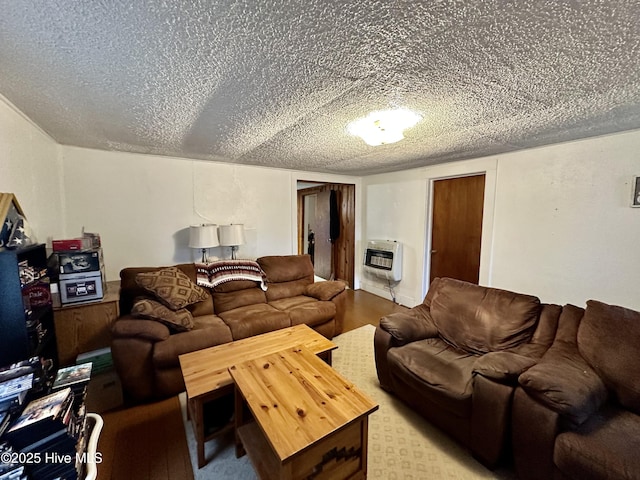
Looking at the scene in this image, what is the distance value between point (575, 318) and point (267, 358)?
6.90 feet

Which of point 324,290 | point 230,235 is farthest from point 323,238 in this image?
point 230,235

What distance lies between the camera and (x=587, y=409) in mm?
1218

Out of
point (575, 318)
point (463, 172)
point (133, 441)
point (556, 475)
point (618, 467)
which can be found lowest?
point (133, 441)

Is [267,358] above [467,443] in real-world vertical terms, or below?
above

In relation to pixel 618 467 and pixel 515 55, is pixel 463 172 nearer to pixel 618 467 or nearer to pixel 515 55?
pixel 515 55

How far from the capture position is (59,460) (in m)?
0.88

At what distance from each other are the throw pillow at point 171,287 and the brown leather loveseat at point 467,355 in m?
1.78

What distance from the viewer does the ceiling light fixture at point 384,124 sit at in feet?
5.96

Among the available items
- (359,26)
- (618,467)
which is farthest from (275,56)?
(618,467)

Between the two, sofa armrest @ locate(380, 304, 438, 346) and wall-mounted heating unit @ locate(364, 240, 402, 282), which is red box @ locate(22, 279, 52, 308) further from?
wall-mounted heating unit @ locate(364, 240, 402, 282)

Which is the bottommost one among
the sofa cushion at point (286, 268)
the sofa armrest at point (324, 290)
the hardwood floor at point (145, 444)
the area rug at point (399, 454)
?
the area rug at point (399, 454)

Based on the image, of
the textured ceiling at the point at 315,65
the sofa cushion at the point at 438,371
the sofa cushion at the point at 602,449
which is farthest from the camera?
the sofa cushion at the point at 438,371

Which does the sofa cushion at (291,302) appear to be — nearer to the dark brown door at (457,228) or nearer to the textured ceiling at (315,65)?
the textured ceiling at (315,65)

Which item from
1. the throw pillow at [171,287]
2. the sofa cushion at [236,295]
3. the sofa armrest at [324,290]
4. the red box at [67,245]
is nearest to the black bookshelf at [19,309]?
the red box at [67,245]
